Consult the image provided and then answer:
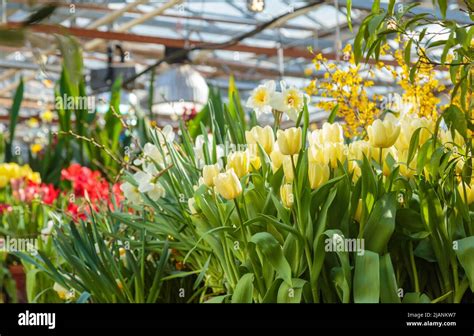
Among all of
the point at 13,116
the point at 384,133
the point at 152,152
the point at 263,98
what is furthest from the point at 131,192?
the point at 13,116

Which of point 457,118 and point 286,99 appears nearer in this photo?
point 457,118

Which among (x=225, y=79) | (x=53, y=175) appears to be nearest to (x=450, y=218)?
(x=53, y=175)

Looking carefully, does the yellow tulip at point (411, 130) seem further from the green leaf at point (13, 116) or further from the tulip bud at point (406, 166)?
the green leaf at point (13, 116)

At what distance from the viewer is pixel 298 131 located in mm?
894

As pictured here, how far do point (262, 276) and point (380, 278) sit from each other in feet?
0.55

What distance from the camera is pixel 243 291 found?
91 centimetres

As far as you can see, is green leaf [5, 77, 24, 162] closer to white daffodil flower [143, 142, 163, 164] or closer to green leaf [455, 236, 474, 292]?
white daffodil flower [143, 142, 163, 164]

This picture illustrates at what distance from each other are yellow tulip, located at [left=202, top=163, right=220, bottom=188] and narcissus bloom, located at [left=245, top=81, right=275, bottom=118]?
26 centimetres

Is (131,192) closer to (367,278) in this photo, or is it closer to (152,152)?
(152,152)

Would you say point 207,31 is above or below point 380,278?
above

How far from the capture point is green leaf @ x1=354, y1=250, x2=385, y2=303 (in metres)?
0.81

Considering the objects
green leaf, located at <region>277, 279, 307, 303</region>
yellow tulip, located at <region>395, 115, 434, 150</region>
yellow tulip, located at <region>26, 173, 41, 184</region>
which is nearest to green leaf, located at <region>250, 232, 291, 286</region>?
green leaf, located at <region>277, 279, 307, 303</region>

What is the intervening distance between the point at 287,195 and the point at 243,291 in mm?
130
